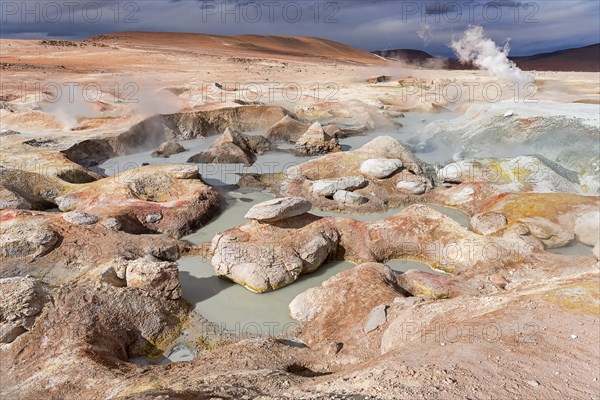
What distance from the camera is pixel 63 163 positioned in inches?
499

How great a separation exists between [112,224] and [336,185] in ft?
18.3

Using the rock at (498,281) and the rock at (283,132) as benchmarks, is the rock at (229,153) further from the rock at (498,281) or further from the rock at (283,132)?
the rock at (498,281)

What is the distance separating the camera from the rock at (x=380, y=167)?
1259 cm

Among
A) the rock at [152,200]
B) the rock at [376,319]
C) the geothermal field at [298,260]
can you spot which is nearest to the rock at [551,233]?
the geothermal field at [298,260]

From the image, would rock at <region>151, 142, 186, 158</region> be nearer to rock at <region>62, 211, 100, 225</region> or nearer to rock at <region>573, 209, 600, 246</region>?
rock at <region>62, 211, 100, 225</region>

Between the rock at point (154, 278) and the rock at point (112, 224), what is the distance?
2065mm

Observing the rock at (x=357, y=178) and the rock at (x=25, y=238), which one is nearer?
the rock at (x=25, y=238)

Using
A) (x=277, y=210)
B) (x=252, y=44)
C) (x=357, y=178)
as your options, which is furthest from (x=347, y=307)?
(x=252, y=44)

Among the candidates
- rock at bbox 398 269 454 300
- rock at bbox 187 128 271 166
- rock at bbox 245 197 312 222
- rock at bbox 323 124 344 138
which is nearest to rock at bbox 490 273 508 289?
rock at bbox 398 269 454 300

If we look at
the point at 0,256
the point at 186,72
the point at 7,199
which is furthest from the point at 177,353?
the point at 186,72

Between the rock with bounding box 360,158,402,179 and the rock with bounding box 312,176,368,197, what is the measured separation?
0.47 meters

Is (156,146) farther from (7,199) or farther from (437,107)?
(437,107)

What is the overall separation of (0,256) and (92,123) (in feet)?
35.5

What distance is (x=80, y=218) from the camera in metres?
9.02
